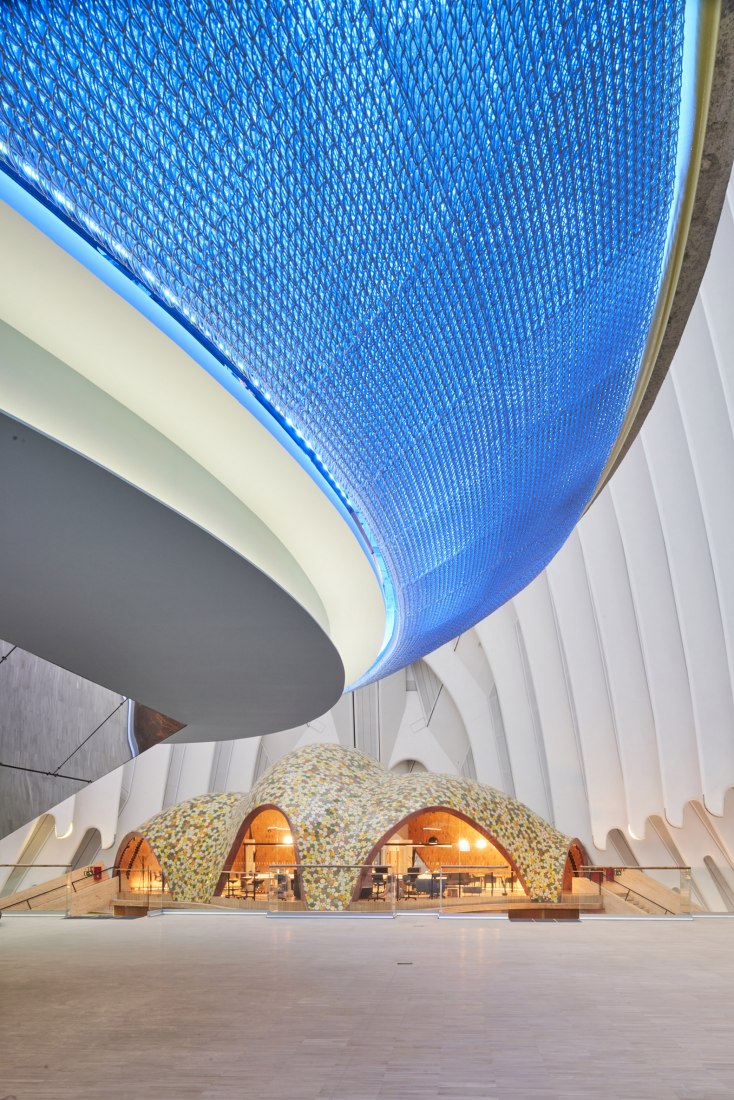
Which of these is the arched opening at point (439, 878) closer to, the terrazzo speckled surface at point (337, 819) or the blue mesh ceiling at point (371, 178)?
the terrazzo speckled surface at point (337, 819)

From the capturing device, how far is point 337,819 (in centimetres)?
2017

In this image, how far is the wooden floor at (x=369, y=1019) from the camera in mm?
4777

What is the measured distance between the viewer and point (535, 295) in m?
3.71

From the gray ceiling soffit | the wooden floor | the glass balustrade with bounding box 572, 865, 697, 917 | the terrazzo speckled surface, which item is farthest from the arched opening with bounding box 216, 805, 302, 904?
the gray ceiling soffit

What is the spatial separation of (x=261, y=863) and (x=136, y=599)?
876 inches

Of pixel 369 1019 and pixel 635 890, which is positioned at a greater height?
pixel 635 890

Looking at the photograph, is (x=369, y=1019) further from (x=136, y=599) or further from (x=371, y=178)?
(x=371, y=178)

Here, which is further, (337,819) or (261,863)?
(261,863)

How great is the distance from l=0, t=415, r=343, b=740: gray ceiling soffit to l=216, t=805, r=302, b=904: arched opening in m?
9.22

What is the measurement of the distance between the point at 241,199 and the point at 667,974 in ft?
27.5

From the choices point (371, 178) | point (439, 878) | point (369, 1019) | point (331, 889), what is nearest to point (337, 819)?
point (331, 889)

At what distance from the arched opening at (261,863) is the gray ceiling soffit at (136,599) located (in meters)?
9.22

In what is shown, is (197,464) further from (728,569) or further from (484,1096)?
(728,569)

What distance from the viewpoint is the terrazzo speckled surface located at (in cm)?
1992
